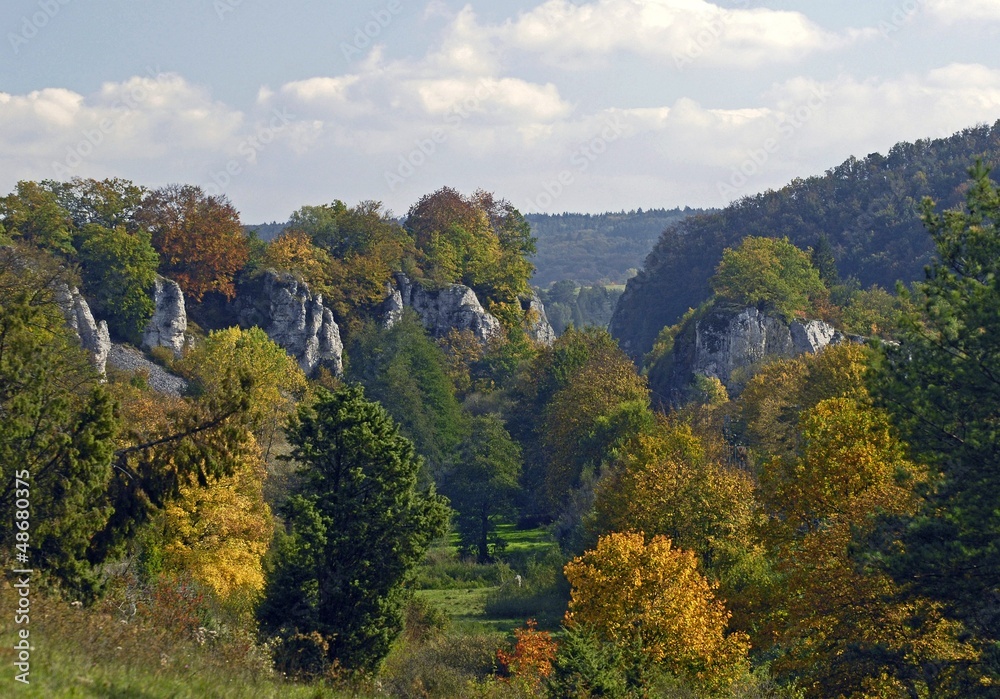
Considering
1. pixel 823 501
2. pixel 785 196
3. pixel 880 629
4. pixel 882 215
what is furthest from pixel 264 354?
pixel 785 196

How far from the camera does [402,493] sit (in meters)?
30.4

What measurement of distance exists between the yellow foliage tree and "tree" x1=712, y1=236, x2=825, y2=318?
195 ft

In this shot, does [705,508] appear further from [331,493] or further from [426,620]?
[331,493]

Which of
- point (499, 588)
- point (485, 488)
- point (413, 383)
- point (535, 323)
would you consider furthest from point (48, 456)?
point (535, 323)

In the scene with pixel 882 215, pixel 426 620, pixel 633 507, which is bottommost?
pixel 426 620

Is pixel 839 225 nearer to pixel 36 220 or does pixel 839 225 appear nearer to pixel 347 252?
pixel 347 252

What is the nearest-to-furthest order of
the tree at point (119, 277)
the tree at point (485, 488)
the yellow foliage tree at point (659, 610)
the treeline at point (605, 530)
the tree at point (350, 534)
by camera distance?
the treeline at point (605, 530) → the tree at point (350, 534) → the yellow foliage tree at point (659, 610) → the tree at point (485, 488) → the tree at point (119, 277)

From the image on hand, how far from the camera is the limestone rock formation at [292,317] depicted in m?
96.8

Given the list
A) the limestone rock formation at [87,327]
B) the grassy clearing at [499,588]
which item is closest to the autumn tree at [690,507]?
the grassy clearing at [499,588]

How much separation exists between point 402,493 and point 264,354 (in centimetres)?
4562

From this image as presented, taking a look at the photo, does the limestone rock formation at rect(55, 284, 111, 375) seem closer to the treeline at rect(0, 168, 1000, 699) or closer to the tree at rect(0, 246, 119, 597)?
the treeline at rect(0, 168, 1000, 699)

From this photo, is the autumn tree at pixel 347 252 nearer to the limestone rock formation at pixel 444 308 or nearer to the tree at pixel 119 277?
the limestone rock formation at pixel 444 308

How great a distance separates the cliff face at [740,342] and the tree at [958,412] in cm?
6136

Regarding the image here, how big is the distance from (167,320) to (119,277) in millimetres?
5245
